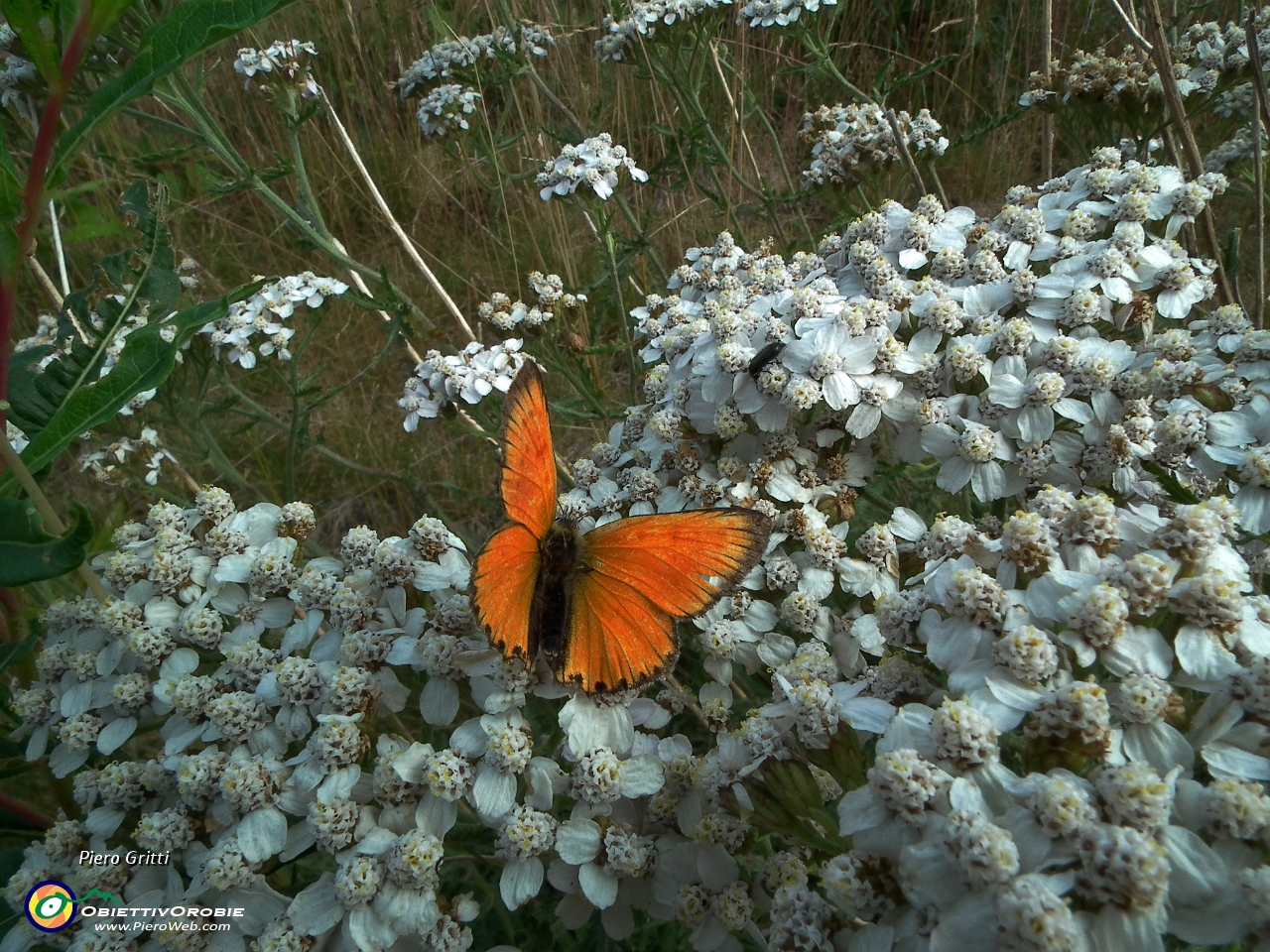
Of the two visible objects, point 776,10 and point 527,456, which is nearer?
point 527,456

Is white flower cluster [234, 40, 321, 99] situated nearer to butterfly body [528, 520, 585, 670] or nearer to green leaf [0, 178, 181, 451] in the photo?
green leaf [0, 178, 181, 451]

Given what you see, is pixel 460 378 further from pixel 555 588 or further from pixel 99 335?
pixel 555 588

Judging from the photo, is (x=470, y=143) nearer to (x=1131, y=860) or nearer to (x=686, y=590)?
(x=686, y=590)

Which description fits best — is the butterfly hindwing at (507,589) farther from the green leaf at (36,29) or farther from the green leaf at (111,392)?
the green leaf at (36,29)

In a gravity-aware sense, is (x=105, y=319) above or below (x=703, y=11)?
below

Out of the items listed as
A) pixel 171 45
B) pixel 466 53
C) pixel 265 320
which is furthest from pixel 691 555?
pixel 466 53

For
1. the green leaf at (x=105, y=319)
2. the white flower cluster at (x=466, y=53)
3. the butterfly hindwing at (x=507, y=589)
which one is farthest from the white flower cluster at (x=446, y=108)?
the butterfly hindwing at (x=507, y=589)
